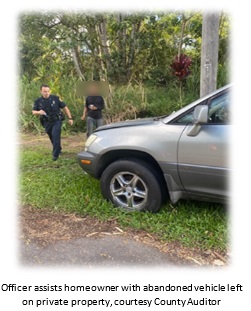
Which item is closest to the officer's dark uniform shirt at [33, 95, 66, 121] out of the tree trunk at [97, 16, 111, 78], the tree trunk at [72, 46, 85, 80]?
the tree trunk at [72, 46, 85, 80]

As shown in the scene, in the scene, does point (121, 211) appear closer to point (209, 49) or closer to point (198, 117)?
point (198, 117)

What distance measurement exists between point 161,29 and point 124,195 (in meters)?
8.17

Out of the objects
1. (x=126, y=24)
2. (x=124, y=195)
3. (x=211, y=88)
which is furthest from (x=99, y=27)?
(x=124, y=195)

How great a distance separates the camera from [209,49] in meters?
4.65

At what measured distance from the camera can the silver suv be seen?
9.11 feet

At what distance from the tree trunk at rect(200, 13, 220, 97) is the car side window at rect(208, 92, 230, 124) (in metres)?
2.07

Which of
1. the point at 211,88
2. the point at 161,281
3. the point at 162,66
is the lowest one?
the point at 161,281

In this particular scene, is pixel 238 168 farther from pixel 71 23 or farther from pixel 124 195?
pixel 71 23

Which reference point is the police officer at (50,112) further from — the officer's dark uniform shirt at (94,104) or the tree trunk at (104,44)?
the tree trunk at (104,44)

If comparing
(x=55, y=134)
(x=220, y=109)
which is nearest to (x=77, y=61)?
(x=55, y=134)

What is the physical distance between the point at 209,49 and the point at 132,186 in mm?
2837

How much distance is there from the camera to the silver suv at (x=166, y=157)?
278 cm

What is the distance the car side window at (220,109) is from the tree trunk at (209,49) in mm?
2066

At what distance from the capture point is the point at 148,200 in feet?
10.7
